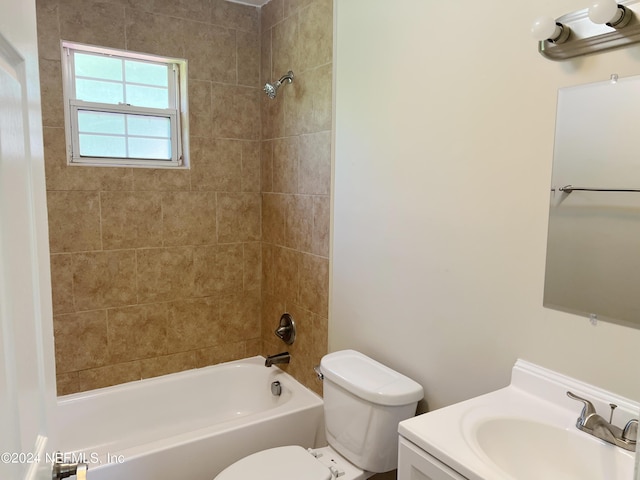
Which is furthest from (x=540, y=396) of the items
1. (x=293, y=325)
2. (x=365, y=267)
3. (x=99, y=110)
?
(x=99, y=110)

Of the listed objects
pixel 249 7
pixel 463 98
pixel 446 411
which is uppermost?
pixel 249 7

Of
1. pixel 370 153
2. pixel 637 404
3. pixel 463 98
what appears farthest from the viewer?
pixel 370 153

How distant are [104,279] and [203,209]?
681 mm

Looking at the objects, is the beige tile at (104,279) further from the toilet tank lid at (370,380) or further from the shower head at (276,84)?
the toilet tank lid at (370,380)

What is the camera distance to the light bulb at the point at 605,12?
105 cm

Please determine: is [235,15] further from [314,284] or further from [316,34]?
[314,284]

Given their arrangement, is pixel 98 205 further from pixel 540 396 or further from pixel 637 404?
pixel 637 404

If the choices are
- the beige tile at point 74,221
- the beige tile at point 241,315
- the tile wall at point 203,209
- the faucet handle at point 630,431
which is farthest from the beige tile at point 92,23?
the faucet handle at point 630,431

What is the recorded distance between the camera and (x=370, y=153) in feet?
6.42

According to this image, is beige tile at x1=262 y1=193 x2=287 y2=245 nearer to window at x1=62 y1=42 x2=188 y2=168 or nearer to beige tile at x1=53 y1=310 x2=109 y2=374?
window at x1=62 y1=42 x2=188 y2=168

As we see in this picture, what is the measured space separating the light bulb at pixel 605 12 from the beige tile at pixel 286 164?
5.29 feet

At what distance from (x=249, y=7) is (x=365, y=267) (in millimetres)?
1839

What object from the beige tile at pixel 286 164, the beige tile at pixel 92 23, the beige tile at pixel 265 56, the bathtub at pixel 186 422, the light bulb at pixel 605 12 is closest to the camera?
the light bulb at pixel 605 12

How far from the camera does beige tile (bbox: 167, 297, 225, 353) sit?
2750 mm
